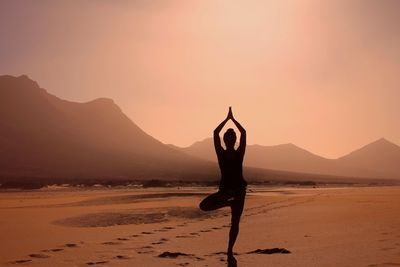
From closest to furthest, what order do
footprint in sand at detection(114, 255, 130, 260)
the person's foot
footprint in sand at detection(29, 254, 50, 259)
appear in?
the person's foot, footprint in sand at detection(114, 255, 130, 260), footprint in sand at detection(29, 254, 50, 259)

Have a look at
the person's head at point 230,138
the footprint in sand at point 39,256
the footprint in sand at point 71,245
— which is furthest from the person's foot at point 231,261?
the footprint in sand at point 71,245

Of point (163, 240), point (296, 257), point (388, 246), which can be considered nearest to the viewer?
point (296, 257)

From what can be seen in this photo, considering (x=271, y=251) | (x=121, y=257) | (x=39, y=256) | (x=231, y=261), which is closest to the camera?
(x=231, y=261)

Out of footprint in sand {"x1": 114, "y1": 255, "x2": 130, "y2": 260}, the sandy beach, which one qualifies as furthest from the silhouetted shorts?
footprint in sand {"x1": 114, "y1": 255, "x2": 130, "y2": 260}

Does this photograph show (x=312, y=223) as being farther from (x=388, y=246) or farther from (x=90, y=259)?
(x=90, y=259)

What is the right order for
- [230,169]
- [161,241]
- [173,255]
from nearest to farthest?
[230,169], [173,255], [161,241]

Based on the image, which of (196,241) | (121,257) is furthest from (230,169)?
(196,241)

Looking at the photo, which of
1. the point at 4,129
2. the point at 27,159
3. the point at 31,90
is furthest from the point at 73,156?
the point at 31,90

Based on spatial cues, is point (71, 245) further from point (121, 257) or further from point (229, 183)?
point (229, 183)

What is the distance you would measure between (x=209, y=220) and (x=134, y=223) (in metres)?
2.80

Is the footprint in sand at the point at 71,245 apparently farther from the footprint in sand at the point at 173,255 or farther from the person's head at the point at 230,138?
the person's head at the point at 230,138

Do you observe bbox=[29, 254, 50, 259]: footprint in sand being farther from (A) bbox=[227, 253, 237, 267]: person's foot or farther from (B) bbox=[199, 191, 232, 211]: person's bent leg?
(A) bbox=[227, 253, 237, 267]: person's foot

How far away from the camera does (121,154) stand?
17100 cm

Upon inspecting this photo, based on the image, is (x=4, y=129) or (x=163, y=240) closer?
(x=163, y=240)
